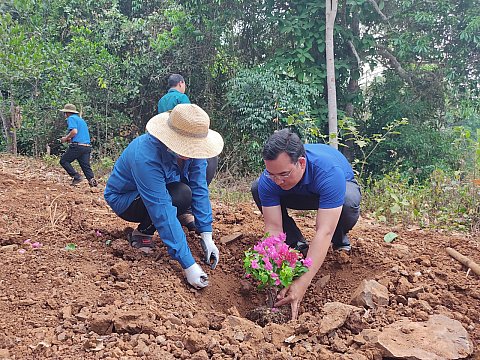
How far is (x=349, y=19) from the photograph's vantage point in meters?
10.0

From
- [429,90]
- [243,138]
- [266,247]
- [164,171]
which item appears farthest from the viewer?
[429,90]

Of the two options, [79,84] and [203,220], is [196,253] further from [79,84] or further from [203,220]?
[79,84]

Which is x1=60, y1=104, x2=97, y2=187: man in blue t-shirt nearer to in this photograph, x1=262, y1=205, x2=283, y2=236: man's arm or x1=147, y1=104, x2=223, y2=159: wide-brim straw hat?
x1=147, y1=104, x2=223, y2=159: wide-brim straw hat

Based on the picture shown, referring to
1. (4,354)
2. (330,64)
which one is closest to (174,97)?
(4,354)

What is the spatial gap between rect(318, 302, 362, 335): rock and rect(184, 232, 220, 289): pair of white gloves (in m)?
0.76

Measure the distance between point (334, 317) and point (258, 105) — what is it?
7.19 m

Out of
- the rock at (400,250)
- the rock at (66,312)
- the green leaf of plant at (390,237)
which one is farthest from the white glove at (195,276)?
the green leaf of plant at (390,237)

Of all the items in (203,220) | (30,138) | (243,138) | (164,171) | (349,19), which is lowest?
(30,138)

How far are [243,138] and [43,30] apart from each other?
16.9 feet

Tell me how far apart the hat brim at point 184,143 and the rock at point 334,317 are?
41.3 inches

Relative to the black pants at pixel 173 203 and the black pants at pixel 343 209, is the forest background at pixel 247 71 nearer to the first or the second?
the black pants at pixel 343 209

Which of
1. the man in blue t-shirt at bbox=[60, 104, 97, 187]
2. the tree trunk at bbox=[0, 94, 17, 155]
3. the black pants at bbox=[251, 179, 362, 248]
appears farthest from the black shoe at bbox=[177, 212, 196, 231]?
the tree trunk at bbox=[0, 94, 17, 155]

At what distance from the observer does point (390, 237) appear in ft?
11.6

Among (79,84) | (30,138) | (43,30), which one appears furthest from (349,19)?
(30,138)
